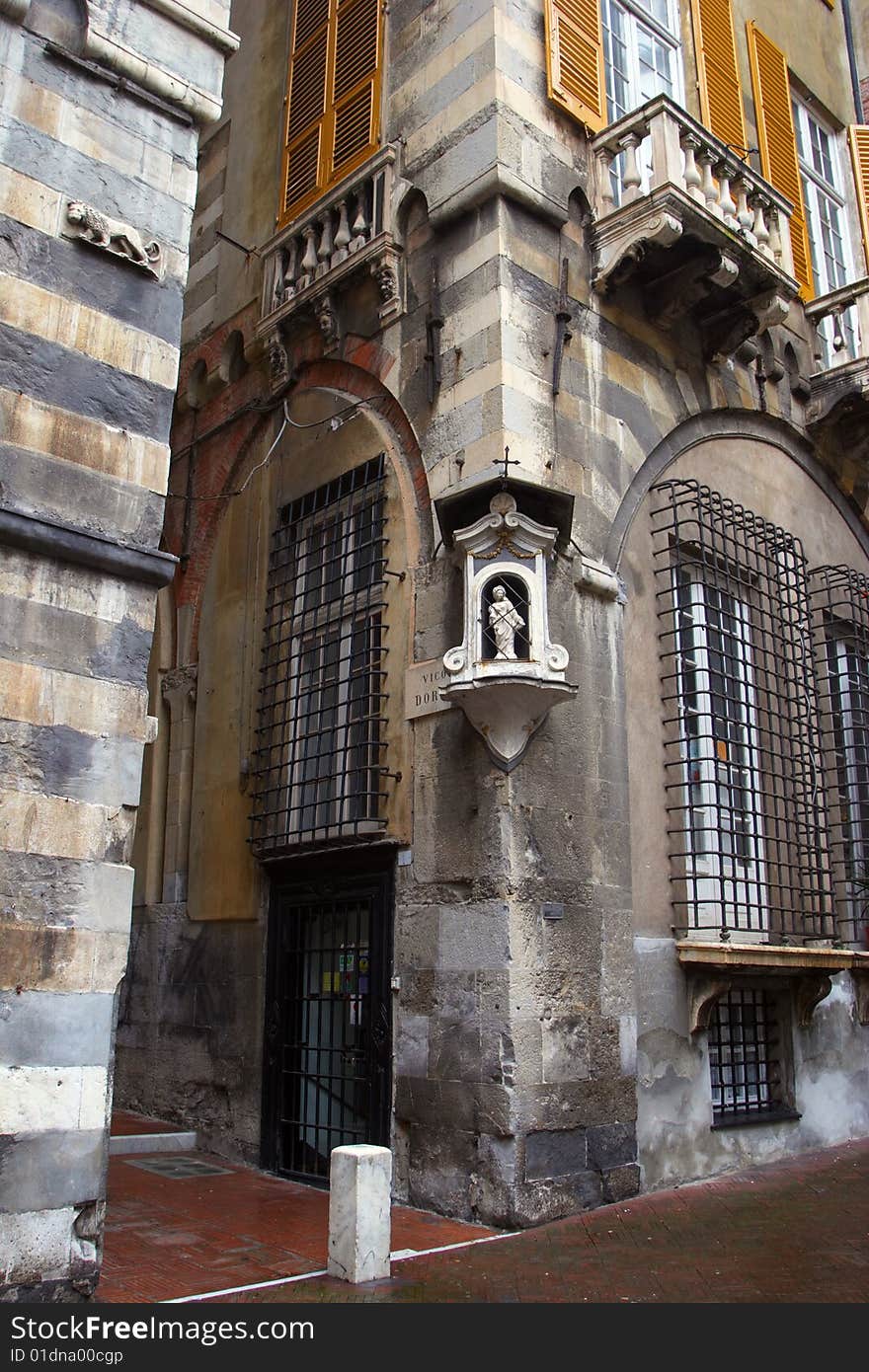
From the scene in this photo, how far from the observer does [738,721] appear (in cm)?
902

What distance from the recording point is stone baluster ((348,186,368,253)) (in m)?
9.50

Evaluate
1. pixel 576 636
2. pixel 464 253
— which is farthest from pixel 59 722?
pixel 464 253

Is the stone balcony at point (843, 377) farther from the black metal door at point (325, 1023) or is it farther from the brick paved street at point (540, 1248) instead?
the brick paved street at point (540, 1248)

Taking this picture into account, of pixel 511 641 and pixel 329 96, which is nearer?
pixel 511 641

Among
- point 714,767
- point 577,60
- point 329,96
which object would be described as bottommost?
point 714,767

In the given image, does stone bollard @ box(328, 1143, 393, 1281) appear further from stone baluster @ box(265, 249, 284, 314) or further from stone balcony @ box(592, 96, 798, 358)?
stone baluster @ box(265, 249, 284, 314)

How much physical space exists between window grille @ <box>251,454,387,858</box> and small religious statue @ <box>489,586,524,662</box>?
1381mm

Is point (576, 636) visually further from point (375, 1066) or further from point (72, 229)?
point (72, 229)

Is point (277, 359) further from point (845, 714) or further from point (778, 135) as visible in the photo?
point (845, 714)

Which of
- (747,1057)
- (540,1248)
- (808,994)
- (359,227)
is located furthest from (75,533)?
(808,994)

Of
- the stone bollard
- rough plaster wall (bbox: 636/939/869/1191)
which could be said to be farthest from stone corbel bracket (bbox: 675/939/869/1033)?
the stone bollard

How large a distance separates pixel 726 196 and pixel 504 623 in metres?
4.66

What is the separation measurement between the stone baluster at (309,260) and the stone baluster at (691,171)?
330cm

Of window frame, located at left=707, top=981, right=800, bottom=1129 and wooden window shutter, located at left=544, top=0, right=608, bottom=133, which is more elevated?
wooden window shutter, located at left=544, top=0, right=608, bottom=133
